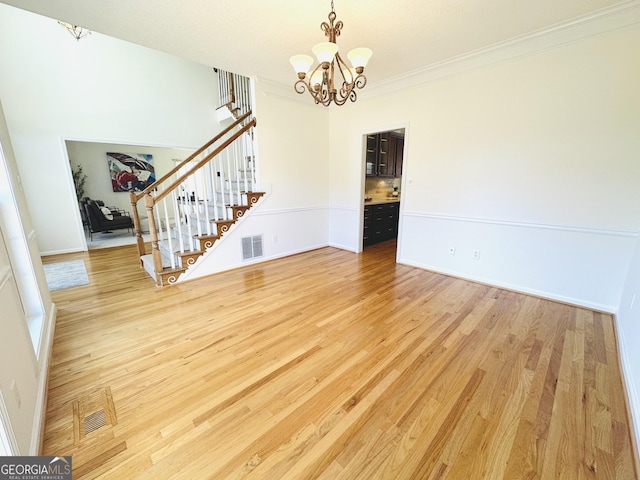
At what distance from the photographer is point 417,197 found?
12.3 ft

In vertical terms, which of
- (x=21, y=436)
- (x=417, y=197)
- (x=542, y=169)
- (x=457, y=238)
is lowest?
(x=21, y=436)

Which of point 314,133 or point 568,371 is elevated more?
point 314,133

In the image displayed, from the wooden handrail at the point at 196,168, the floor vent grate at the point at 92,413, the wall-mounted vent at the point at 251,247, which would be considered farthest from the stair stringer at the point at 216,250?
the floor vent grate at the point at 92,413

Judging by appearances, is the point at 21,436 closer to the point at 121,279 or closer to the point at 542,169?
the point at 121,279

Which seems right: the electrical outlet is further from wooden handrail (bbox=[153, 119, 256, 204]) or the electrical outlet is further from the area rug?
the area rug

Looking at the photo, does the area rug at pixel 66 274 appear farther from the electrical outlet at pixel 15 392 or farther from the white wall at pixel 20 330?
the electrical outlet at pixel 15 392

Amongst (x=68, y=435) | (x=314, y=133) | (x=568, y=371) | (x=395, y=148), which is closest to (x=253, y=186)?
(x=314, y=133)

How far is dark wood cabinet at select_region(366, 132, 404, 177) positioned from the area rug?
5.04 metres

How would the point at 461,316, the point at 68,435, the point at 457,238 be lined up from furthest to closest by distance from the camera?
the point at 457,238, the point at 461,316, the point at 68,435

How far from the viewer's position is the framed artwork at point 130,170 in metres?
6.93

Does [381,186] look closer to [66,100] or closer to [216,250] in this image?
[216,250]

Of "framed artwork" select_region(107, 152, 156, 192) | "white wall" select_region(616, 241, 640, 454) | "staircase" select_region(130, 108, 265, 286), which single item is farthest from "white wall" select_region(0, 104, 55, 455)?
"framed artwork" select_region(107, 152, 156, 192)

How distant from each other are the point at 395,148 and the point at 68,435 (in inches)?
246

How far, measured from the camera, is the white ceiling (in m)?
2.12
